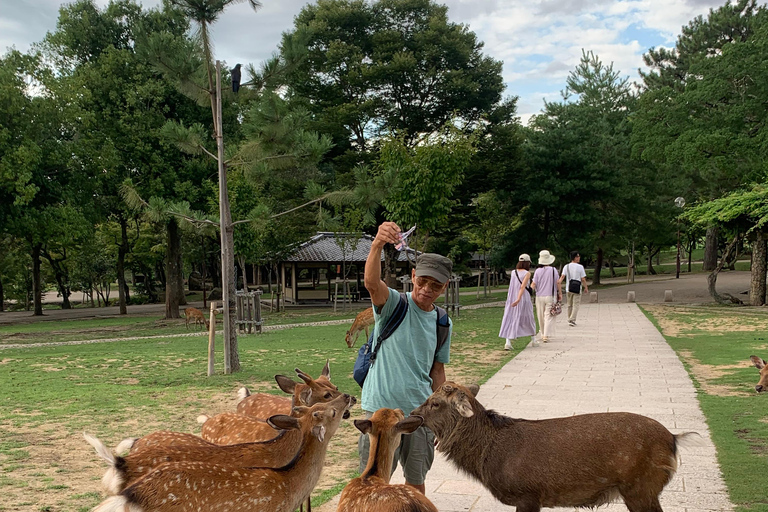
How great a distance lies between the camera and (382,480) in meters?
3.14

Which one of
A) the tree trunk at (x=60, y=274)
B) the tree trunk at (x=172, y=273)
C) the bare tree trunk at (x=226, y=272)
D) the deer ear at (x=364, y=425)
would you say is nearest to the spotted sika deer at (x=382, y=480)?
the deer ear at (x=364, y=425)

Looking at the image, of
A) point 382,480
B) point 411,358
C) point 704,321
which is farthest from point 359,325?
point 382,480

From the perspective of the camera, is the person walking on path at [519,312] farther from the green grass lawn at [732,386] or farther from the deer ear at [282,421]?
the deer ear at [282,421]

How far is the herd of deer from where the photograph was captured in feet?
10.4

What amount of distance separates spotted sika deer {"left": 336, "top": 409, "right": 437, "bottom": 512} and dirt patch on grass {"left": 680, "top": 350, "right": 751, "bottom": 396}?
6749 mm

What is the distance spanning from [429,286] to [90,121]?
2363cm

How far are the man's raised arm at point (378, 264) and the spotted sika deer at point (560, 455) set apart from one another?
661mm

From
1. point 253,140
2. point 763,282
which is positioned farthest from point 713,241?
point 253,140

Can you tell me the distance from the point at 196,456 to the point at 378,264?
1.44 m

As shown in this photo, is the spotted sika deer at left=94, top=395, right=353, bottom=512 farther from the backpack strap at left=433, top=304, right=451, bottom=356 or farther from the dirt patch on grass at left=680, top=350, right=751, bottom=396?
the dirt patch on grass at left=680, top=350, right=751, bottom=396

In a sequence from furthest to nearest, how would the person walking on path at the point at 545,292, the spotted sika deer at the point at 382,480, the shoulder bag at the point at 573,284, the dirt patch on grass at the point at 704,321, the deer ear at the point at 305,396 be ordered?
1. the shoulder bag at the point at 573,284
2. the dirt patch on grass at the point at 704,321
3. the person walking on path at the point at 545,292
4. the deer ear at the point at 305,396
5. the spotted sika deer at the point at 382,480

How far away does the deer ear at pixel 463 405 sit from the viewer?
3656 mm

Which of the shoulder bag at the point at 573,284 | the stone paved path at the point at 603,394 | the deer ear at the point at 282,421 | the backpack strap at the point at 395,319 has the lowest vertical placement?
the stone paved path at the point at 603,394

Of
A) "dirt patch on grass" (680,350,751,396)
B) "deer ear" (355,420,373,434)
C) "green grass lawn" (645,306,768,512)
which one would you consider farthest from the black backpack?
"dirt patch on grass" (680,350,751,396)
